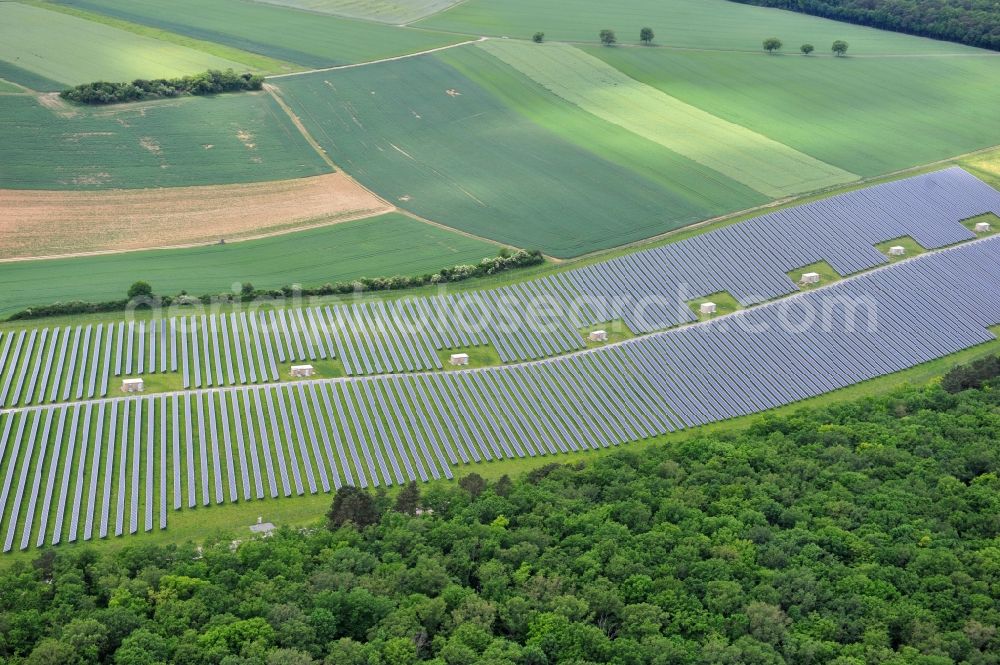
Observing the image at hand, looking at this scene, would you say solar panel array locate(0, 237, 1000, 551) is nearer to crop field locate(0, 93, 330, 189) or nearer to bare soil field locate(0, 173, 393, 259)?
bare soil field locate(0, 173, 393, 259)

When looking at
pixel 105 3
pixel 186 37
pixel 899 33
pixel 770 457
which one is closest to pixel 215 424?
pixel 770 457

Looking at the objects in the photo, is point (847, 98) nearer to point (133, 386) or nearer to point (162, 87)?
point (162, 87)

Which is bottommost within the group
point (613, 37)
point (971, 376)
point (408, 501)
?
point (971, 376)

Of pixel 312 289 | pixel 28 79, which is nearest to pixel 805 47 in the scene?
pixel 312 289

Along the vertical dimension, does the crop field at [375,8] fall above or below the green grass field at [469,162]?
above

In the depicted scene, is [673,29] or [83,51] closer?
[83,51]

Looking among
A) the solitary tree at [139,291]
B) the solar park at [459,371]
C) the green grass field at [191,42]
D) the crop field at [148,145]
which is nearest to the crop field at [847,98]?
the solar park at [459,371]

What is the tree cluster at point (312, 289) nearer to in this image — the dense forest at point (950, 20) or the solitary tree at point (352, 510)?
the solitary tree at point (352, 510)

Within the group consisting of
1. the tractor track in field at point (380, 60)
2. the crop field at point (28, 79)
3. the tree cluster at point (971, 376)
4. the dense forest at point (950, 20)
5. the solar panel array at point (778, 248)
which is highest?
the crop field at point (28, 79)
